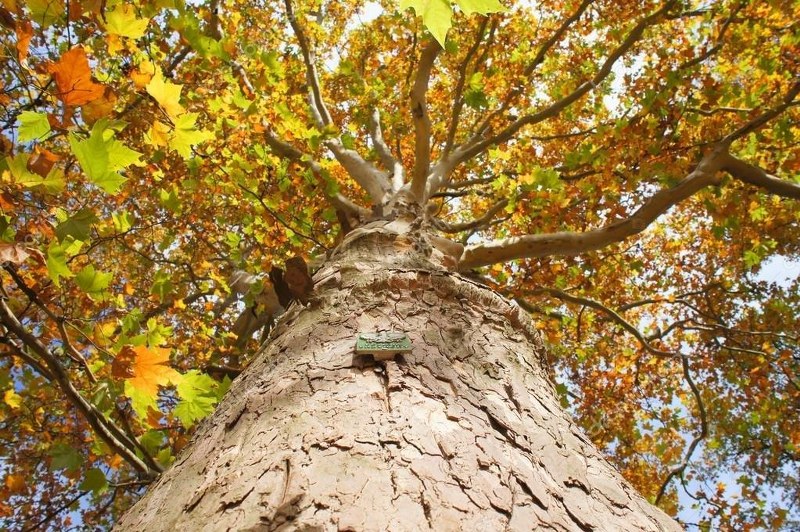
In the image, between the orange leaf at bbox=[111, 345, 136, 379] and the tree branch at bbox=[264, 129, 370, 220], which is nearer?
the orange leaf at bbox=[111, 345, 136, 379]

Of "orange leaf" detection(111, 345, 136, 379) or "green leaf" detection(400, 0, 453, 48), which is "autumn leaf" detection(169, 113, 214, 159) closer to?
"orange leaf" detection(111, 345, 136, 379)

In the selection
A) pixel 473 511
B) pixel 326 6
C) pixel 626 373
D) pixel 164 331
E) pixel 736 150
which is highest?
pixel 326 6

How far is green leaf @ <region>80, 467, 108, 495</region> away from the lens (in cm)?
189

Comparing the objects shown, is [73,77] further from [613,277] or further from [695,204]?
[695,204]

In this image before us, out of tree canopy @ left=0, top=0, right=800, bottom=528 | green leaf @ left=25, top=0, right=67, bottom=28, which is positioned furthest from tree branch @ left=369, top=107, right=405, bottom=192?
green leaf @ left=25, top=0, right=67, bottom=28

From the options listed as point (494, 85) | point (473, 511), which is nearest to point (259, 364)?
point (473, 511)

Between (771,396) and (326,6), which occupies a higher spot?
(326,6)

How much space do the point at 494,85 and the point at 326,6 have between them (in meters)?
4.31

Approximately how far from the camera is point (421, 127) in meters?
4.09

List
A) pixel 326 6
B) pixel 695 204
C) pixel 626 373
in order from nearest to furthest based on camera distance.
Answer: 1. pixel 626 373
2. pixel 695 204
3. pixel 326 6

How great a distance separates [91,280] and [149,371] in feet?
1.35

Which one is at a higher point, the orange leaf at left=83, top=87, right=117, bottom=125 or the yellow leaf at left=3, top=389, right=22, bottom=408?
the orange leaf at left=83, top=87, right=117, bottom=125

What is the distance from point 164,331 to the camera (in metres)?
2.33

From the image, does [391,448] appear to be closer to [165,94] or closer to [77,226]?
[77,226]
